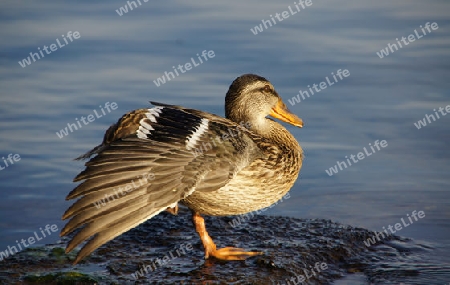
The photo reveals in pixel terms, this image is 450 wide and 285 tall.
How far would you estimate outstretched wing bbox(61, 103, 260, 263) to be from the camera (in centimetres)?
501

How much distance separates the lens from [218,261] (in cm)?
609

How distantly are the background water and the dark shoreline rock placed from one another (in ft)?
1.43

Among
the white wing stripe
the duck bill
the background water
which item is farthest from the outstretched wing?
the background water

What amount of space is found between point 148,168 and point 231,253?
1.26 m

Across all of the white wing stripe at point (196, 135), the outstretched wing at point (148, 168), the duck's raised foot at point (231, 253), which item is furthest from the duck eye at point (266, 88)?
the duck's raised foot at point (231, 253)

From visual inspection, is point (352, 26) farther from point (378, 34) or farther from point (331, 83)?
point (331, 83)

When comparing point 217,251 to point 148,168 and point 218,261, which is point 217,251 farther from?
point 148,168

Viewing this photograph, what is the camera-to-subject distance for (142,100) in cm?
903

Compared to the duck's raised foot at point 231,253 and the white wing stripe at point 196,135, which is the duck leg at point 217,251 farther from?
the white wing stripe at point 196,135

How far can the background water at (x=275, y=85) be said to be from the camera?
752cm

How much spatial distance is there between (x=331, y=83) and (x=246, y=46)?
4.62 ft

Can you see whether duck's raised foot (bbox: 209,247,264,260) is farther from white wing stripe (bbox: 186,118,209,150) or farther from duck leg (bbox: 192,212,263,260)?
white wing stripe (bbox: 186,118,209,150)

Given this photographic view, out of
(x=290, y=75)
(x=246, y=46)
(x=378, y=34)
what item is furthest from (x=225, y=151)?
(x=378, y=34)

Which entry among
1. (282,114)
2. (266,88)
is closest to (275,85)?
(282,114)
